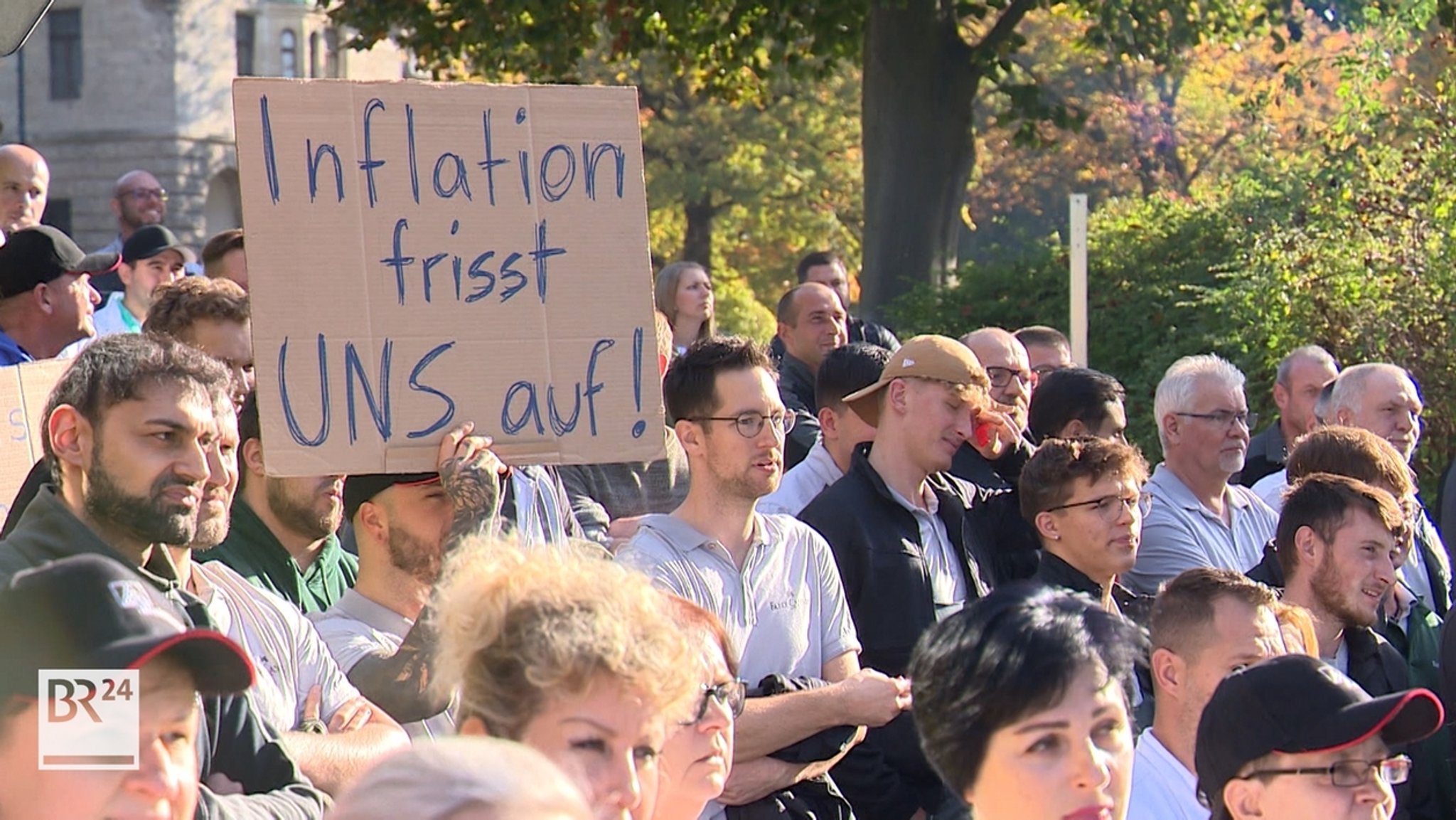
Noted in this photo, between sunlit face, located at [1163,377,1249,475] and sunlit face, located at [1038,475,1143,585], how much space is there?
1.45 meters

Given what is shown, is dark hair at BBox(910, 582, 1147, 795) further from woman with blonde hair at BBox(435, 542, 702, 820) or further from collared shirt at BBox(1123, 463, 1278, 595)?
collared shirt at BBox(1123, 463, 1278, 595)

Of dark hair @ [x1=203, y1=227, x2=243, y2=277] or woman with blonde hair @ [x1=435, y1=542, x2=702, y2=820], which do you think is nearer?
woman with blonde hair @ [x1=435, y1=542, x2=702, y2=820]

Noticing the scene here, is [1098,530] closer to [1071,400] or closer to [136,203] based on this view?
[1071,400]

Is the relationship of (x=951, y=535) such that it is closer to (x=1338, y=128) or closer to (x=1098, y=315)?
(x=1338, y=128)

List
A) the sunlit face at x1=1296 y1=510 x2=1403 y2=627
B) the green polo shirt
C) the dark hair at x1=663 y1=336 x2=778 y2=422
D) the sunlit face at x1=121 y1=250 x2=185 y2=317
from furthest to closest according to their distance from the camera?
1. the sunlit face at x1=121 y1=250 x2=185 y2=317
2. the sunlit face at x1=1296 y1=510 x2=1403 y2=627
3. the dark hair at x1=663 y1=336 x2=778 y2=422
4. the green polo shirt

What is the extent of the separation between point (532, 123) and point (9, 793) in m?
2.36

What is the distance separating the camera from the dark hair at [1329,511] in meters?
6.04

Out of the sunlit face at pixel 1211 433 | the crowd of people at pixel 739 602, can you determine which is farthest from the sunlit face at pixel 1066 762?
the sunlit face at pixel 1211 433

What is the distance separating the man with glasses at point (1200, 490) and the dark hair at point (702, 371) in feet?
6.61

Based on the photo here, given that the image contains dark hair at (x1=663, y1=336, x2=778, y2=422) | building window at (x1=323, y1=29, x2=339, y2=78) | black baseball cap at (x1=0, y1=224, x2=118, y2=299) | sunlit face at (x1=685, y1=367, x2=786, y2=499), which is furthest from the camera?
building window at (x1=323, y1=29, x2=339, y2=78)

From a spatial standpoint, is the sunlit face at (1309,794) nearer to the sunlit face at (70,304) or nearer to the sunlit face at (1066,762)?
the sunlit face at (1066,762)

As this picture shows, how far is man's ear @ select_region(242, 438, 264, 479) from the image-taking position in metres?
4.97

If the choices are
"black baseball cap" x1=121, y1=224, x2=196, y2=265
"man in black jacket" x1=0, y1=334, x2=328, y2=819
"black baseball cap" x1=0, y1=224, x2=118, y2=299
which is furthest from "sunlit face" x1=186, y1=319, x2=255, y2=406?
"black baseball cap" x1=121, y1=224, x2=196, y2=265

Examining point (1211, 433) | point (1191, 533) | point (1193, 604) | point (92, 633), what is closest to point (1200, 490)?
point (1211, 433)
